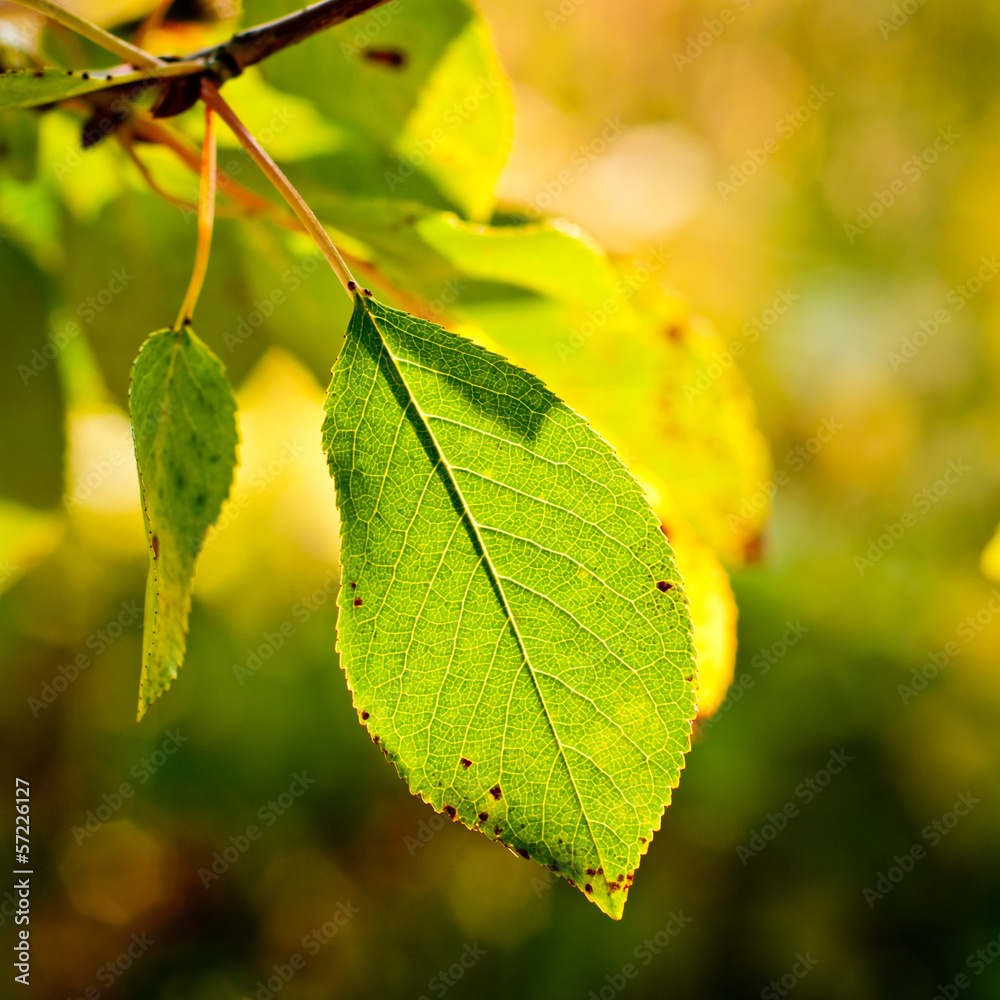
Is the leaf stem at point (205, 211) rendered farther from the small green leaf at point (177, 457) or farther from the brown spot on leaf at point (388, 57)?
the brown spot on leaf at point (388, 57)

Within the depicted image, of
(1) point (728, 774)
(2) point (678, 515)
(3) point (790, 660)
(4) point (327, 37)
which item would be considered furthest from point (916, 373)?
(4) point (327, 37)

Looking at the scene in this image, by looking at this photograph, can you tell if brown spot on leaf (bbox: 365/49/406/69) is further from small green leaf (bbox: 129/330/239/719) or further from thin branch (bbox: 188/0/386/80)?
small green leaf (bbox: 129/330/239/719)

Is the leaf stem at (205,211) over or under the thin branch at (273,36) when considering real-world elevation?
under

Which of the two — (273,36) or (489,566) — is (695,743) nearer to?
(489,566)

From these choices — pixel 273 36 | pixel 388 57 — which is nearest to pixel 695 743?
pixel 388 57

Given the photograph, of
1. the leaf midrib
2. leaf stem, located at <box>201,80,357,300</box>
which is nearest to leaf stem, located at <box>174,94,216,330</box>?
leaf stem, located at <box>201,80,357,300</box>

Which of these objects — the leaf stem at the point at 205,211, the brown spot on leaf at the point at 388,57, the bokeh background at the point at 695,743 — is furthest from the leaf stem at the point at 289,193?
the bokeh background at the point at 695,743
